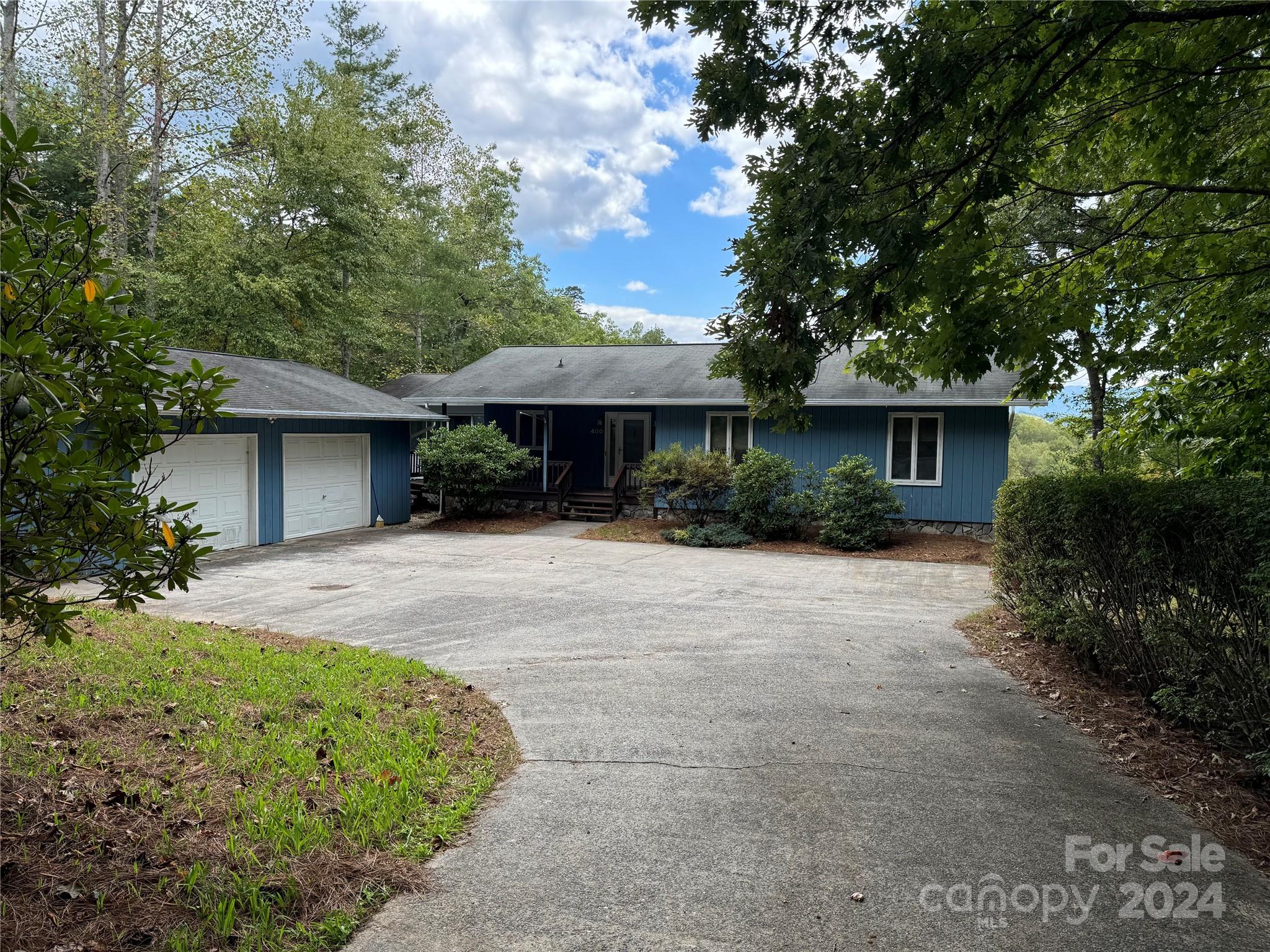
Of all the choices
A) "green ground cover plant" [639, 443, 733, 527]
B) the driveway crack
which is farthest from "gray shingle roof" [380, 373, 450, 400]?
the driveway crack

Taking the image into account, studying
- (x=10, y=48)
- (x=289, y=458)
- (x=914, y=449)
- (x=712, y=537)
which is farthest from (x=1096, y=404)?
(x=10, y=48)

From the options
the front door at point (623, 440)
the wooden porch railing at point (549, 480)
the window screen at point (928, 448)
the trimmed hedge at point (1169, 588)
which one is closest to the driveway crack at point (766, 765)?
the trimmed hedge at point (1169, 588)

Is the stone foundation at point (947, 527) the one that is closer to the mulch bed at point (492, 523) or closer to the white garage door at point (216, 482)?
the mulch bed at point (492, 523)

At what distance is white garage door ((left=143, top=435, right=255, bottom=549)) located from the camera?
39.4ft

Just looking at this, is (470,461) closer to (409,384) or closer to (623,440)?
(623,440)

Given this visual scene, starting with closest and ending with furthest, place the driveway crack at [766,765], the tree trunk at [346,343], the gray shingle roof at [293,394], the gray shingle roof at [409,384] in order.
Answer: the driveway crack at [766,765], the gray shingle roof at [293,394], the tree trunk at [346,343], the gray shingle roof at [409,384]

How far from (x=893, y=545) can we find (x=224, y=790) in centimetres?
1285

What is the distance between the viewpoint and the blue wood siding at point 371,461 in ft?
44.4

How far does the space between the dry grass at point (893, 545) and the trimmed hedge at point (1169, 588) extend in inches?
282

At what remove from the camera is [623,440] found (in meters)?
20.1

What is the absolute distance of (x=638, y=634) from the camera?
24.8ft

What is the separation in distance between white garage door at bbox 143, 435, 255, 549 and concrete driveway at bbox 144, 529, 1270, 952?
14.2 feet

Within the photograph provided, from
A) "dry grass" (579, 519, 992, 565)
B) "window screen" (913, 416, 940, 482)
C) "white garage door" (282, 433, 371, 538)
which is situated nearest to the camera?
"dry grass" (579, 519, 992, 565)

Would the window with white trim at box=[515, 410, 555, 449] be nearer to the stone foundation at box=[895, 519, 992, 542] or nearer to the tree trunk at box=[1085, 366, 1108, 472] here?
the stone foundation at box=[895, 519, 992, 542]
